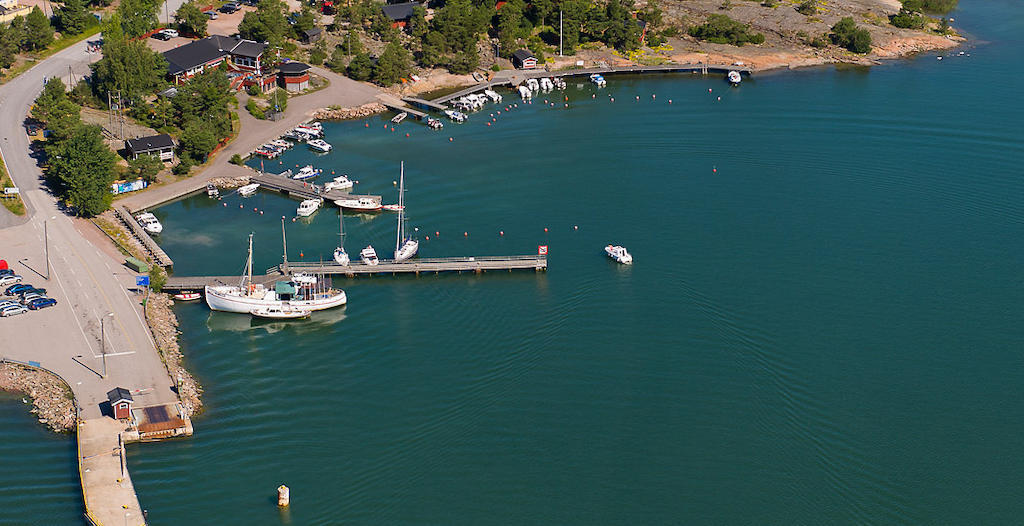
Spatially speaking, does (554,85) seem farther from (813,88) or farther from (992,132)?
(992,132)

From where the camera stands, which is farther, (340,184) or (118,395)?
(340,184)

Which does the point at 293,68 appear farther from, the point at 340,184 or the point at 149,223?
the point at 149,223

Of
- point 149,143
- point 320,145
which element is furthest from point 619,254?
point 149,143

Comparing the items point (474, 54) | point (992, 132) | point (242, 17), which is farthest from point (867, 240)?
point (242, 17)

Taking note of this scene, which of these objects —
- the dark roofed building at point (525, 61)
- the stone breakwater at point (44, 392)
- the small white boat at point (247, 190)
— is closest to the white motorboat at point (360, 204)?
the small white boat at point (247, 190)

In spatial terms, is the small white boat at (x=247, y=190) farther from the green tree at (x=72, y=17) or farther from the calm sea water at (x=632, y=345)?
the green tree at (x=72, y=17)

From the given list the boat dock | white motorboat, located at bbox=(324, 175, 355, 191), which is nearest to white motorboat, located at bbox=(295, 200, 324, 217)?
the boat dock

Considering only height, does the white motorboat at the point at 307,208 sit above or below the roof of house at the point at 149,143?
below
